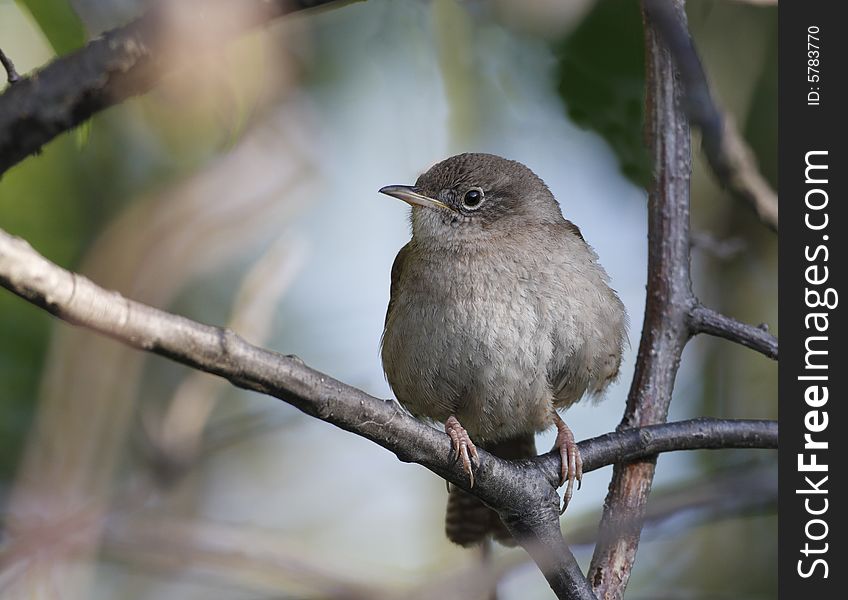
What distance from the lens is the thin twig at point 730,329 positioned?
311cm

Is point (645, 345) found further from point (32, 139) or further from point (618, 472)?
point (32, 139)

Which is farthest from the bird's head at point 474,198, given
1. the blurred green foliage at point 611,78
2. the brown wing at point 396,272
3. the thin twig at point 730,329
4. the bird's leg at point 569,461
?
the bird's leg at point 569,461

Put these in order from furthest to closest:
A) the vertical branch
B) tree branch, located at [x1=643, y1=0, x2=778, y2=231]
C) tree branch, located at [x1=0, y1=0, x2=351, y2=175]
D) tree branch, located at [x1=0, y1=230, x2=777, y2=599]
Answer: the vertical branch → tree branch, located at [x1=643, y1=0, x2=778, y2=231] → tree branch, located at [x1=0, y1=0, x2=351, y2=175] → tree branch, located at [x1=0, y1=230, x2=777, y2=599]

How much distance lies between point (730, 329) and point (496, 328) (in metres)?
0.76

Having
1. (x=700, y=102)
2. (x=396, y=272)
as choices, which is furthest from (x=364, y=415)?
(x=396, y=272)

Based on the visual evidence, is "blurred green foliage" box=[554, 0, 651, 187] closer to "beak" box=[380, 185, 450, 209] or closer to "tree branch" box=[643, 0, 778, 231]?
"tree branch" box=[643, 0, 778, 231]

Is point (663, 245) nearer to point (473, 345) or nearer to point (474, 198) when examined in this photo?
point (473, 345)

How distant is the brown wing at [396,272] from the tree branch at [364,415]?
1.24 m

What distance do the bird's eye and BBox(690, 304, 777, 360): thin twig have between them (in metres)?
1.10

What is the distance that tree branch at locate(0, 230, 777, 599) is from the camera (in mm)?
1414

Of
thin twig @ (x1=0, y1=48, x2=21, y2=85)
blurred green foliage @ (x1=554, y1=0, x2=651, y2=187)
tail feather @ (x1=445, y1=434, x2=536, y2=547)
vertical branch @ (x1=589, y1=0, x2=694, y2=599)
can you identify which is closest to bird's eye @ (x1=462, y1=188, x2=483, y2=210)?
blurred green foliage @ (x1=554, y1=0, x2=651, y2=187)

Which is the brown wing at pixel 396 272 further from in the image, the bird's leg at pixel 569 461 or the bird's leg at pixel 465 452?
the bird's leg at pixel 465 452

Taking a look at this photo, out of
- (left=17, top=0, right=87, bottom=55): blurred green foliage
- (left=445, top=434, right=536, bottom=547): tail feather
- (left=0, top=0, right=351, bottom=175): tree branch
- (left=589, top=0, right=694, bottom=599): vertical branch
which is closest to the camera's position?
(left=0, top=0, right=351, bottom=175): tree branch

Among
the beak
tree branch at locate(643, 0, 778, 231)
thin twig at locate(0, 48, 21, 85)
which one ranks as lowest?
thin twig at locate(0, 48, 21, 85)
